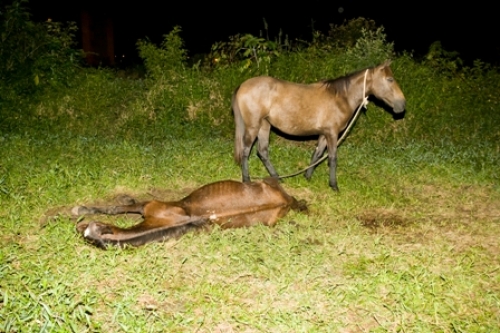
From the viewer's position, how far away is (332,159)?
6047mm

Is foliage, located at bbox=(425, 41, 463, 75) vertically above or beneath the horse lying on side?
above

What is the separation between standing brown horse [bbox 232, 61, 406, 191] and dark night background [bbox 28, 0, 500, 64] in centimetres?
1469

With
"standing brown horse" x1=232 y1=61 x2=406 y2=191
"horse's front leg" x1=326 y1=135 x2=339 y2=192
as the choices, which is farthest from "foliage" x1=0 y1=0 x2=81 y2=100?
"horse's front leg" x1=326 y1=135 x2=339 y2=192

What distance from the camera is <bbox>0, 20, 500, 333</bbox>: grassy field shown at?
10.5ft

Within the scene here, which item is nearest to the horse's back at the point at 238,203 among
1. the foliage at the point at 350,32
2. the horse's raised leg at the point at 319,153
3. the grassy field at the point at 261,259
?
the grassy field at the point at 261,259

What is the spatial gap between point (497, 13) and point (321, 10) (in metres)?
8.84

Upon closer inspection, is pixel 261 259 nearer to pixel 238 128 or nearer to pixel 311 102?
pixel 238 128

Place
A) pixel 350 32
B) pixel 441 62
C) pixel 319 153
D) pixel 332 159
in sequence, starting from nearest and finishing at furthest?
pixel 332 159, pixel 319 153, pixel 441 62, pixel 350 32

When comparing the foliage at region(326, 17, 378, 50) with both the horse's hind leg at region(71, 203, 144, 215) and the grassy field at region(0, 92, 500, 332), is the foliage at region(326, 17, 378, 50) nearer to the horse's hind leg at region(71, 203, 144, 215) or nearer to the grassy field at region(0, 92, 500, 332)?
the grassy field at region(0, 92, 500, 332)

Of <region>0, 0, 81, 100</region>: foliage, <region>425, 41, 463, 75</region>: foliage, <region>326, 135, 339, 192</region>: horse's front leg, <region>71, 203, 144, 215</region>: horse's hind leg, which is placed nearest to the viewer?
<region>71, 203, 144, 215</region>: horse's hind leg

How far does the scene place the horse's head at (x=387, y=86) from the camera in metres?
5.91

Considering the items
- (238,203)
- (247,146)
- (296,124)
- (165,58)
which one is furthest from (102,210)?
(165,58)

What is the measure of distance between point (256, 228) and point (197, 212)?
68 cm

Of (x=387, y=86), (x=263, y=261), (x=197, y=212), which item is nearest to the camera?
(x=263, y=261)
